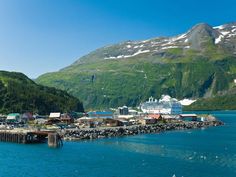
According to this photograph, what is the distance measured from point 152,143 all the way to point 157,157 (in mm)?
21205

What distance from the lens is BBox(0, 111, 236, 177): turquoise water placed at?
60188mm

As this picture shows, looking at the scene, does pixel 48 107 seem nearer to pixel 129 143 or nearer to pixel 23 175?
pixel 129 143

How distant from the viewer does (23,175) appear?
58188mm

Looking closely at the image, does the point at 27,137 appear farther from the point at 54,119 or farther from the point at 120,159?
the point at 54,119

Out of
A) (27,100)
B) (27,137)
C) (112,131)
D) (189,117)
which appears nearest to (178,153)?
(27,137)

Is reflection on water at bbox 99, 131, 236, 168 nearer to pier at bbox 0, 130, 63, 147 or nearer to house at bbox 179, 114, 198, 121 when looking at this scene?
pier at bbox 0, 130, 63, 147

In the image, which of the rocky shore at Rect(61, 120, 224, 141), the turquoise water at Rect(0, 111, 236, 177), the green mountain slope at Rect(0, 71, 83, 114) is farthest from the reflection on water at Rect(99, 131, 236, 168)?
the green mountain slope at Rect(0, 71, 83, 114)

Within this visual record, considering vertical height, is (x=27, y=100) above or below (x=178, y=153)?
above

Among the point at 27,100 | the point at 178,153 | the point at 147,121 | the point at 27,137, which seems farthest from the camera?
the point at 27,100

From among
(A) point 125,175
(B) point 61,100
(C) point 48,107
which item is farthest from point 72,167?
(B) point 61,100

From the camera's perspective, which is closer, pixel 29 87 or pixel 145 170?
pixel 145 170

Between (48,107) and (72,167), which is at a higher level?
(48,107)

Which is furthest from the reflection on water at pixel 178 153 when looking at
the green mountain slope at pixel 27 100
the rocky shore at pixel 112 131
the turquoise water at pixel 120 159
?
the green mountain slope at pixel 27 100

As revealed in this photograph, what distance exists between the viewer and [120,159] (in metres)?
71.4
